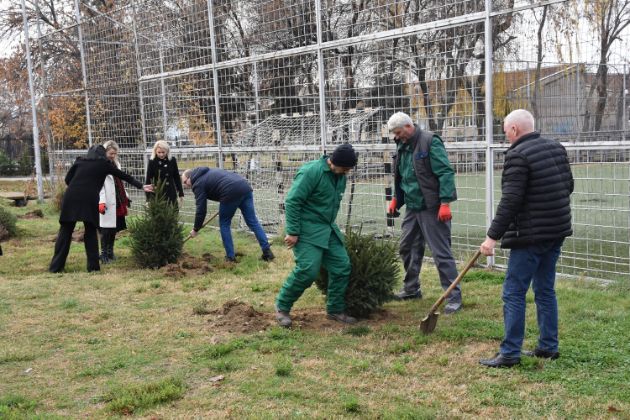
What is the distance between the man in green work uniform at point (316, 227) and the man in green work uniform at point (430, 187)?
2.79ft

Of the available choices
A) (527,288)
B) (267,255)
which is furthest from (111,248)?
(527,288)

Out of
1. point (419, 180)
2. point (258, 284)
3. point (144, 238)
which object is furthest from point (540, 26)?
point (144, 238)

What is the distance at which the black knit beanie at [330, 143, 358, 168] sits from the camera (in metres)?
5.79

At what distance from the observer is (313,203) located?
19.7 ft

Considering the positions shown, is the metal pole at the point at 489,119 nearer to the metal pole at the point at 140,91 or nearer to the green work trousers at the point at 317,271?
the green work trousers at the point at 317,271

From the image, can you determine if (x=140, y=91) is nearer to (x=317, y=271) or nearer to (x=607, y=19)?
(x=317, y=271)

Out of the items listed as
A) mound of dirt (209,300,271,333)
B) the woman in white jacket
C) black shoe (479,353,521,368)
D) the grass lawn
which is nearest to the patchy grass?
the grass lawn

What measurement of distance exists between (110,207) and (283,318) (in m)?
4.73

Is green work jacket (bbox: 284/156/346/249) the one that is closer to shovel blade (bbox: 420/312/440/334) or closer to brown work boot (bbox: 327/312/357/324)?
brown work boot (bbox: 327/312/357/324)

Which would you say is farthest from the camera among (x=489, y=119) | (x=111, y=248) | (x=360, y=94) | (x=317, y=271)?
(x=360, y=94)

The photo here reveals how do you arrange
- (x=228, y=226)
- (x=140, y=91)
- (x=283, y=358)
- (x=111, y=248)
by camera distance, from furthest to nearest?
(x=140, y=91) → (x=111, y=248) → (x=228, y=226) → (x=283, y=358)

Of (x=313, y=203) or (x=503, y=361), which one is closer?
(x=503, y=361)

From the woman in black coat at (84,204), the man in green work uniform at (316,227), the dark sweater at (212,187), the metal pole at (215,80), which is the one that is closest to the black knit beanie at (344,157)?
the man in green work uniform at (316,227)

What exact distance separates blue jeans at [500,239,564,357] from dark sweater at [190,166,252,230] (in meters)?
5.08
